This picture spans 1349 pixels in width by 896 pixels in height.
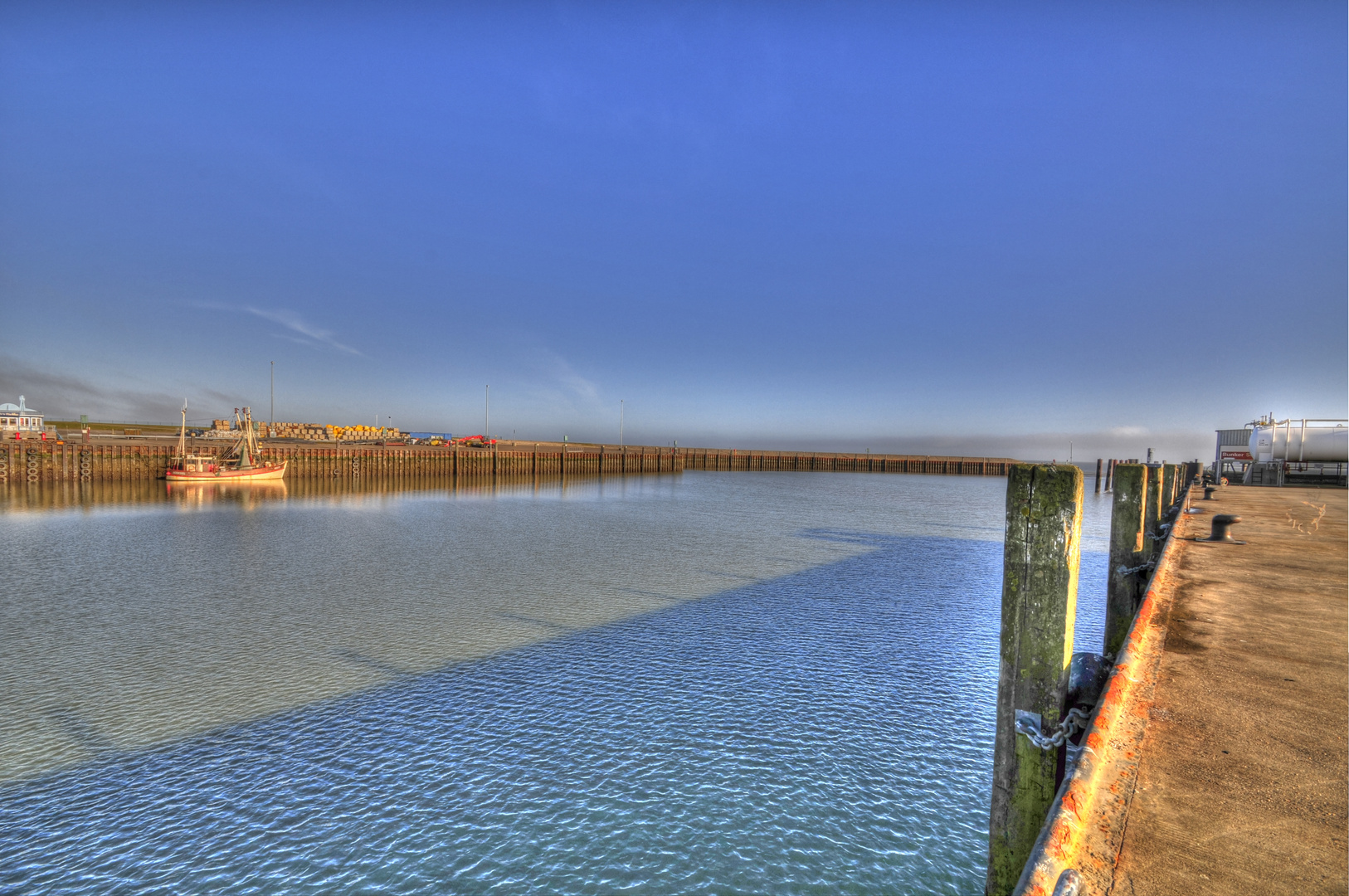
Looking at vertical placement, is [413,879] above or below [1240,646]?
below

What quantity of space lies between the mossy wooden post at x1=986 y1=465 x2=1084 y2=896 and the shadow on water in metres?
1.71

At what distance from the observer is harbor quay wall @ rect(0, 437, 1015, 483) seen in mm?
41125

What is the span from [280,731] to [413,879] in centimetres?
311

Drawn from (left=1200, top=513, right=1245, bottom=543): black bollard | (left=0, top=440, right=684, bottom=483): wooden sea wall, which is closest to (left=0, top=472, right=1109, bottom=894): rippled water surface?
(left=1200, top=513, right=1245, bottom=543): black bollard

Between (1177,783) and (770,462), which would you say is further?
(770,462)

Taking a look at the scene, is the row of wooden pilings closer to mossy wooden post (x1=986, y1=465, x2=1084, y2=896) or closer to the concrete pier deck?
mossy wooden post (x1=986, y1=465, x2=1084, y2=896)

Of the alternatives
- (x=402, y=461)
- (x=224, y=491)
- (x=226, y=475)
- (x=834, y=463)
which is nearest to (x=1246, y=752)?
(x=224, y=491)

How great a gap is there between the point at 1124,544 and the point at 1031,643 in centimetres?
555

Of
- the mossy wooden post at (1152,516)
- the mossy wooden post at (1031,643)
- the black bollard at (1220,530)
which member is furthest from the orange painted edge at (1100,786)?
the black bollard at (1220,530)

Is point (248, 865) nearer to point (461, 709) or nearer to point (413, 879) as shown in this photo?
point (413, 879)

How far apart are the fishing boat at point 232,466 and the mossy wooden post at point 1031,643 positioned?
161 feet

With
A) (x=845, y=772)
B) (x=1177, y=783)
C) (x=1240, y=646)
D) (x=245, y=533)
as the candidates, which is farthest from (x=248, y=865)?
(x=245, y=533)

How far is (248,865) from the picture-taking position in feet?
15.3

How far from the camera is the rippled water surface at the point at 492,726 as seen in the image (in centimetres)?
484
